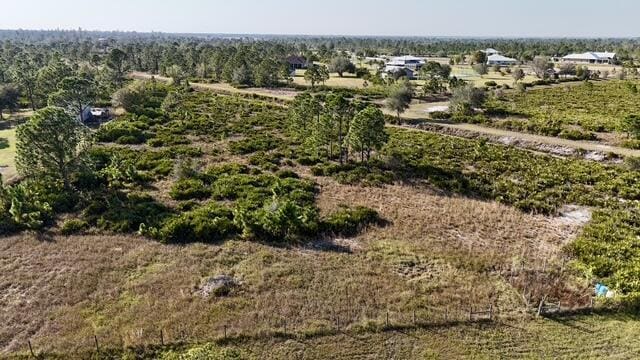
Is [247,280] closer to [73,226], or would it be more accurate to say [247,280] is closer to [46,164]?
[73,226]

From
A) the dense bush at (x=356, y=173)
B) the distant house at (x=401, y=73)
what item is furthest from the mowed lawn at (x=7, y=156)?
the distant house at (x=401, y=73)

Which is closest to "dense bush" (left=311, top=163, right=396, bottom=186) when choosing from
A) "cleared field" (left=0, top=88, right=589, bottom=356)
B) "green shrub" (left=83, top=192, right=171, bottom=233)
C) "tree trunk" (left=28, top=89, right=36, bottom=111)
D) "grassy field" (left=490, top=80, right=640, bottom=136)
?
"cleared field" (left=0, top=88, right=589, bottom=356)

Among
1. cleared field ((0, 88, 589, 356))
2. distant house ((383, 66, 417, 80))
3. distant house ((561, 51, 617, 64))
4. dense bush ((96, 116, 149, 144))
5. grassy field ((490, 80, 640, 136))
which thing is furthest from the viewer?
distant house ((561, 51, 617, 64))

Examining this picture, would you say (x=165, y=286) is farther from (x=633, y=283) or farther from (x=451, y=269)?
(x=633, y=283)

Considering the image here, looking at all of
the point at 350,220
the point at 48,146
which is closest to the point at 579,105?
the point at 350,220

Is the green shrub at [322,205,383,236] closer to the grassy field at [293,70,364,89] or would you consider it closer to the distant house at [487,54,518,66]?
the grassy field at [293,70,364,89]

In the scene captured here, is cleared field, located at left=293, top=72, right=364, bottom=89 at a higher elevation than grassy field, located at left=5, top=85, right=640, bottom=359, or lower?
higher
